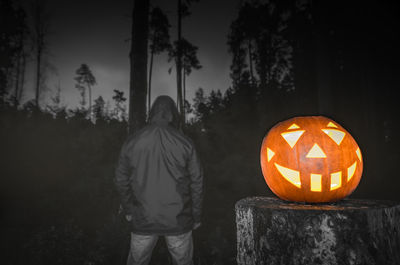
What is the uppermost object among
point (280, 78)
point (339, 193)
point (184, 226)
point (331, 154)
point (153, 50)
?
point (153, 50)

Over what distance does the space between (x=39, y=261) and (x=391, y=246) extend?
19.3ft

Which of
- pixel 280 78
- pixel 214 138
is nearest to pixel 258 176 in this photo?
pixel 214 138

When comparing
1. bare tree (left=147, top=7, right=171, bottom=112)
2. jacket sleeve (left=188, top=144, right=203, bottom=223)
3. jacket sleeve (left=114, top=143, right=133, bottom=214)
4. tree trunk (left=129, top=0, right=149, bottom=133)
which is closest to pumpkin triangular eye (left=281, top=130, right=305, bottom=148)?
jacket sleeve (left=188, top=144, right=203, bottom=223)

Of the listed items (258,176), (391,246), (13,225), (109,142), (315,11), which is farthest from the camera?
(109,142)

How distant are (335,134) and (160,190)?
6.86 feet

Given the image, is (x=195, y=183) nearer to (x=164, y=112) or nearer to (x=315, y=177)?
(x=164, y=112)

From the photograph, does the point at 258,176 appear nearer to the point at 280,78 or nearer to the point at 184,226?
the point at 184,226

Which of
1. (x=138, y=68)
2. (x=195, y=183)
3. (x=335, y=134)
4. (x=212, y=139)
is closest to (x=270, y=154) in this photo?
(x=335, y=134)

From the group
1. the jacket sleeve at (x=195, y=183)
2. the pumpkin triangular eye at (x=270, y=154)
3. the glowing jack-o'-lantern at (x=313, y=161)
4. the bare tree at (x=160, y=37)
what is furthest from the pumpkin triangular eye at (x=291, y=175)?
the bare tree at (x=160, y=37)

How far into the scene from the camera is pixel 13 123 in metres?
13.0

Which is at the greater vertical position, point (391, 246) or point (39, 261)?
point (391, 246)

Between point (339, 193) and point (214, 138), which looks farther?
point (214, 138)

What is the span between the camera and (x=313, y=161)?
2.38m

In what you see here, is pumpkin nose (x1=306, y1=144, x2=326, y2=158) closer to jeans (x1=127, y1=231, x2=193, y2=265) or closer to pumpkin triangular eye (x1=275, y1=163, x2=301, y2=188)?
pumpkin triangular eye (x1=275, y1=163, x2=301, y2=188)
